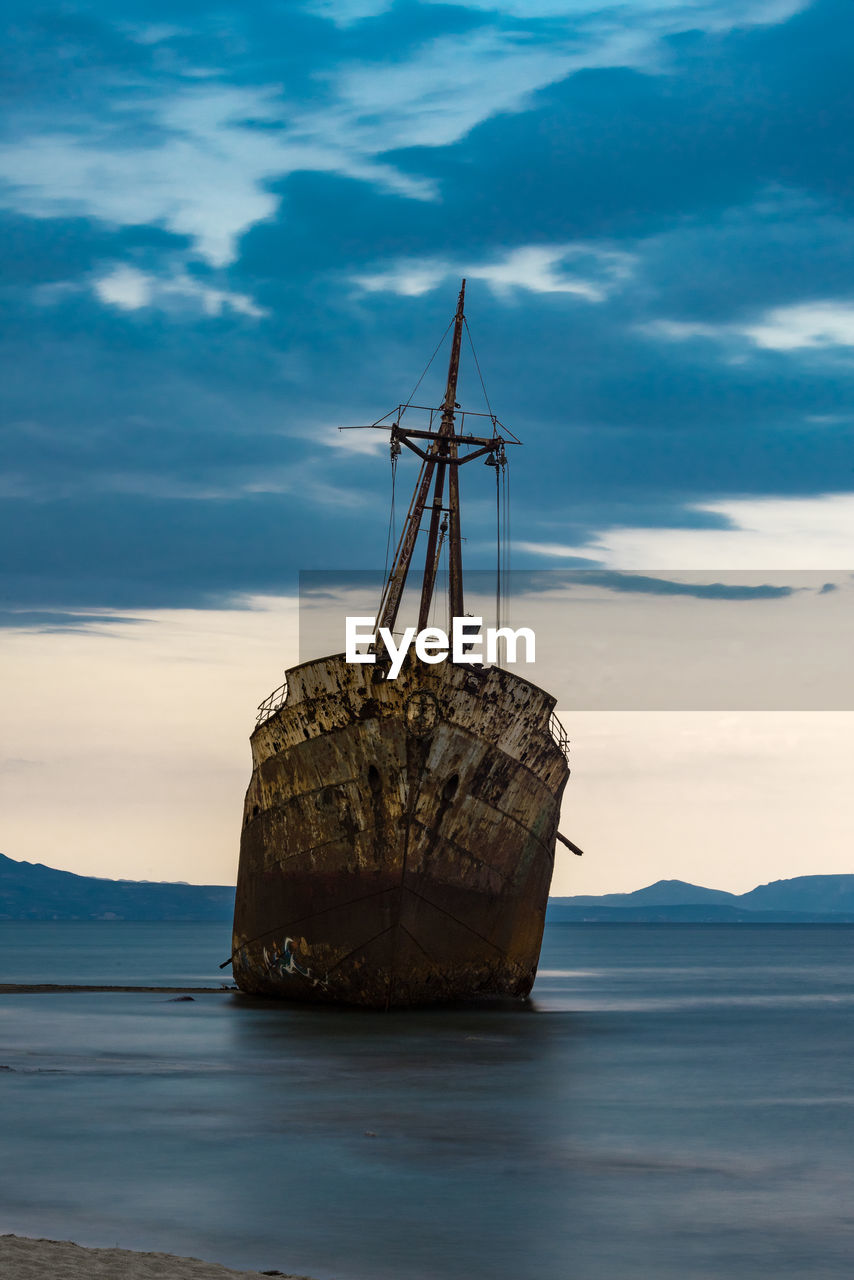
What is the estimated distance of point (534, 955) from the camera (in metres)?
→ 30.8

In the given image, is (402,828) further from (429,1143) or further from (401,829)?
(429,1143)

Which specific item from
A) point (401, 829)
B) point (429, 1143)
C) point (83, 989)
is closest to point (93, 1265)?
point (429, 1143)

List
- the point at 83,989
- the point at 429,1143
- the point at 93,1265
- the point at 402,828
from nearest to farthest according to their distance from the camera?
1. the point at 93,1265
2. the point at 429,1143
3. the point at 402,828
4. the point at 83,989

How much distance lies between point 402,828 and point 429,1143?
10.6 meters

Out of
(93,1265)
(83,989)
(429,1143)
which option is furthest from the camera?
(83,989)

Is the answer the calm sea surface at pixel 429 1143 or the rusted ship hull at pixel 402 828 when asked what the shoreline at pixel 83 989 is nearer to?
the calm sea surface at pixel 429 1143

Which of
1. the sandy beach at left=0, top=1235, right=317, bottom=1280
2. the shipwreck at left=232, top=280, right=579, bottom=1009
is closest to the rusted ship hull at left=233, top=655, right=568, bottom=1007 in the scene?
the shipwreck at left=232, top=280, right=579, bottom=1009

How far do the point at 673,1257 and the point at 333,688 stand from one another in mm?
16670

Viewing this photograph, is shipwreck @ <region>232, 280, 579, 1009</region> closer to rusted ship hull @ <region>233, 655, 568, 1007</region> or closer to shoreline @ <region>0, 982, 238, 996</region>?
rusted ship hull @ <region>233, 655, 568, 1007</region>

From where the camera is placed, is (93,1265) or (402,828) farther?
(402,828)

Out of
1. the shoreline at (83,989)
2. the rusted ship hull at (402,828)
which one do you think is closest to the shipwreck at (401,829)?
the rusted ship hull at (402,828)

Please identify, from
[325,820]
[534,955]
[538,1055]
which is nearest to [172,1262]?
[538,1055]

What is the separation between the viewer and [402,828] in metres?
25.9

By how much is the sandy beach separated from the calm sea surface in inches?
32.5
